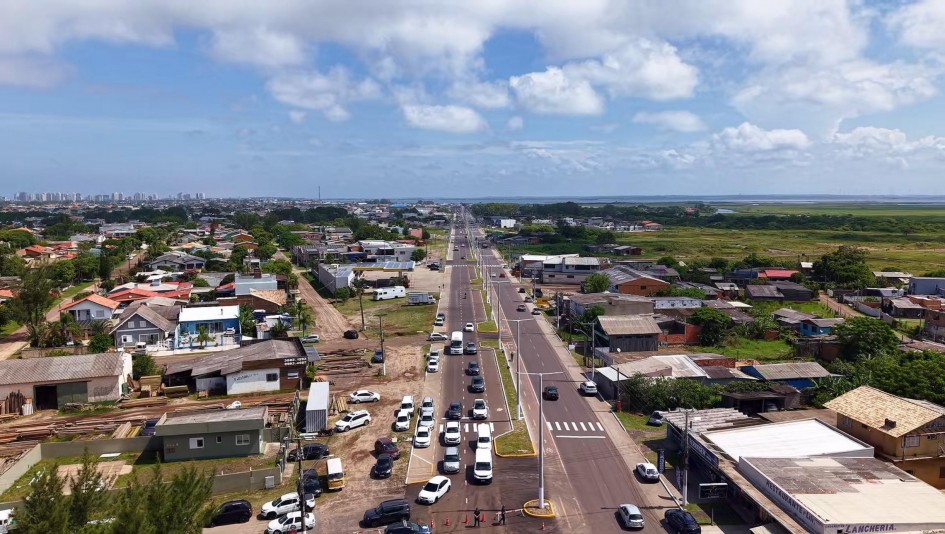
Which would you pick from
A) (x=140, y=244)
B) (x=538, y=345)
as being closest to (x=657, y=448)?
(x=538, y=345)

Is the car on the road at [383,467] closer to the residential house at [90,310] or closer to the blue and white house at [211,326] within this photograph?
the blue and white house at [211,326]

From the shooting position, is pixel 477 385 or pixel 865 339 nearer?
pixel 477 385

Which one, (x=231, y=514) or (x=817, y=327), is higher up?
(x=817, y=327)

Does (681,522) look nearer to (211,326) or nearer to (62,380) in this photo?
(62,380)

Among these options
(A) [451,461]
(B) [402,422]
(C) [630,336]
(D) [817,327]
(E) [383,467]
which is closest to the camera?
(E) [383,467]

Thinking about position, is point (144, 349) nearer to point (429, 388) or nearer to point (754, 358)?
point (429, 388)

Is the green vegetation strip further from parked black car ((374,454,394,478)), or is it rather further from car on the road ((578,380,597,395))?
parked black car ((374,454,394,478))

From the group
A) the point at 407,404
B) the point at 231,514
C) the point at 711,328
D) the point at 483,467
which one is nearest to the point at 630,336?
the point at 711,328
